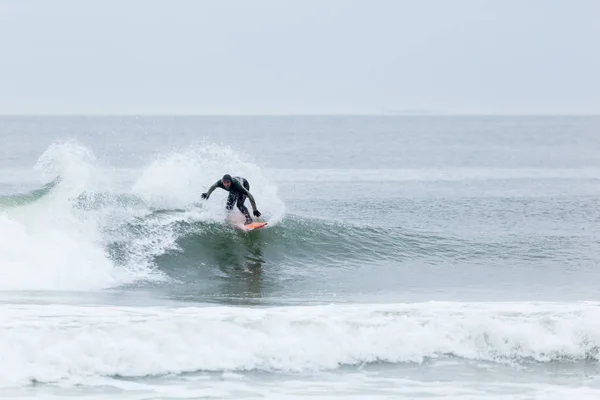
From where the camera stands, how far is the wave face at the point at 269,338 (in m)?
11.3

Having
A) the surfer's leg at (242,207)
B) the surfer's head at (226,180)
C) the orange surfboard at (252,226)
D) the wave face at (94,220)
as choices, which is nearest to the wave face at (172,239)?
the wave face at (94,220)

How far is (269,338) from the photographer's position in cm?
1207

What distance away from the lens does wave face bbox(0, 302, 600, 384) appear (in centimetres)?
1126

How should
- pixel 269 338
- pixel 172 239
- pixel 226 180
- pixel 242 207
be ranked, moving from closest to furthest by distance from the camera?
pixel 269 338 → pixel 226 180 → pixel 172 239 → pixel 242 207

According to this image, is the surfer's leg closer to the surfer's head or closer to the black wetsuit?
the black wetsuit

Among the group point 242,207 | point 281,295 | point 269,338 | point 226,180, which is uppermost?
point 226,180

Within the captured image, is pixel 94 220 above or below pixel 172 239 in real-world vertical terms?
above

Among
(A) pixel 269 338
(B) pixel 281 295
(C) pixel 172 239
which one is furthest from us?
(C) pixel 172 239

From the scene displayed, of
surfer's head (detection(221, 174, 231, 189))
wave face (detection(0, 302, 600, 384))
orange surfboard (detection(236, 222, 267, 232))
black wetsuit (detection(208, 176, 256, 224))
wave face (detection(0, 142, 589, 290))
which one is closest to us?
wave face (detection(0, 302, 600, 384))

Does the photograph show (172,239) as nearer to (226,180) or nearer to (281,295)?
(226,180)

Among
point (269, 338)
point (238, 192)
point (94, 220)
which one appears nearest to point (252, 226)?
point (238, 192)

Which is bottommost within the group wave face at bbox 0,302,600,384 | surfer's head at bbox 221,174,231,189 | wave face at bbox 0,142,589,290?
wave face at bbox 0,302,600,384

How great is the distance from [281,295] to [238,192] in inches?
168

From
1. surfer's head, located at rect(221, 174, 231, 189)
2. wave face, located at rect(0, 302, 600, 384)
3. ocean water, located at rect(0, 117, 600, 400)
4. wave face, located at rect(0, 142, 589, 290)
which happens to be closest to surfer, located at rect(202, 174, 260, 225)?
surfer's head, located at rect(221, 174, 231, 189)
